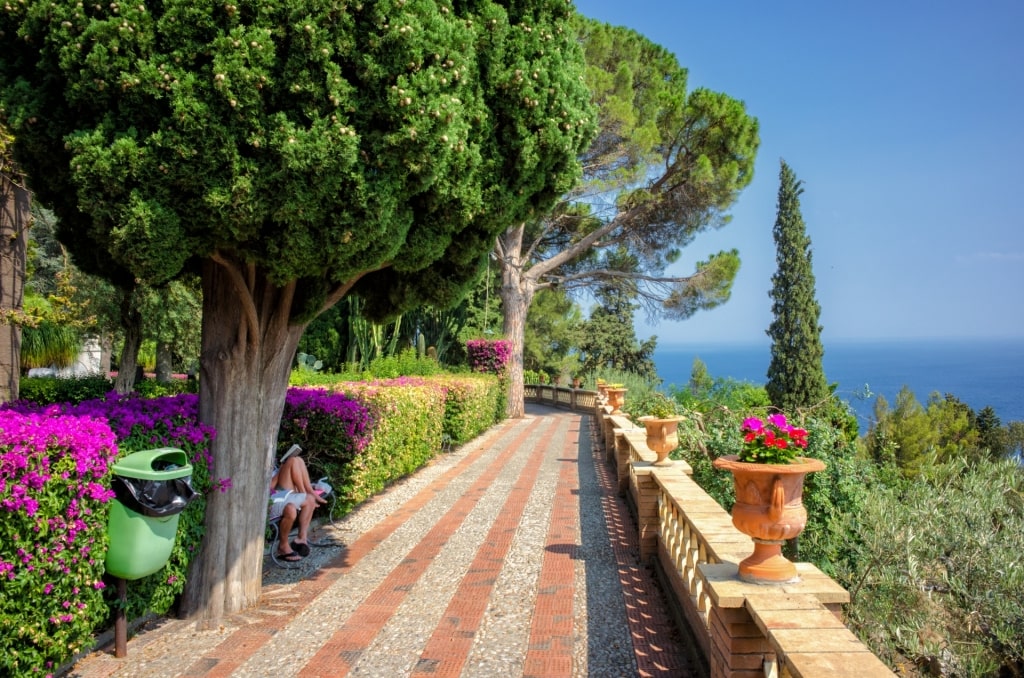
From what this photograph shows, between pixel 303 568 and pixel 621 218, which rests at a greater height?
pixel 621 218

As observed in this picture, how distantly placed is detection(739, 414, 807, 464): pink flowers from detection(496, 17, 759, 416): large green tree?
42.2ft

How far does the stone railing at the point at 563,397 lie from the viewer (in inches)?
968

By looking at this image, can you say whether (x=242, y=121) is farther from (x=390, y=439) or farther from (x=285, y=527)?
(x=390, y=439)

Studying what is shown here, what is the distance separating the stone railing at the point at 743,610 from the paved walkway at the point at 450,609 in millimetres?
410

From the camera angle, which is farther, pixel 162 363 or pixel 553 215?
pixel 553 215

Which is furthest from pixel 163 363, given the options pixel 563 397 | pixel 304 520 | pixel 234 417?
pixel 234 417

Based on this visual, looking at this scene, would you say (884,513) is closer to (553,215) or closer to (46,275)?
(553,215)

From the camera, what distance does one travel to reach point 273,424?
4977 millimetres

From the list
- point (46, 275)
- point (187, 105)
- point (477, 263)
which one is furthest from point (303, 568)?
point (46, 275)

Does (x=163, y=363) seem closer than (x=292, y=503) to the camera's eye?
No

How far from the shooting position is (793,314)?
26.2 m

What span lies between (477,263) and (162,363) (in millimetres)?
16037

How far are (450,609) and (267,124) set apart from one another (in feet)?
11.2

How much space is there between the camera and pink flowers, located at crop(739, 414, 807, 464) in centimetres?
283
